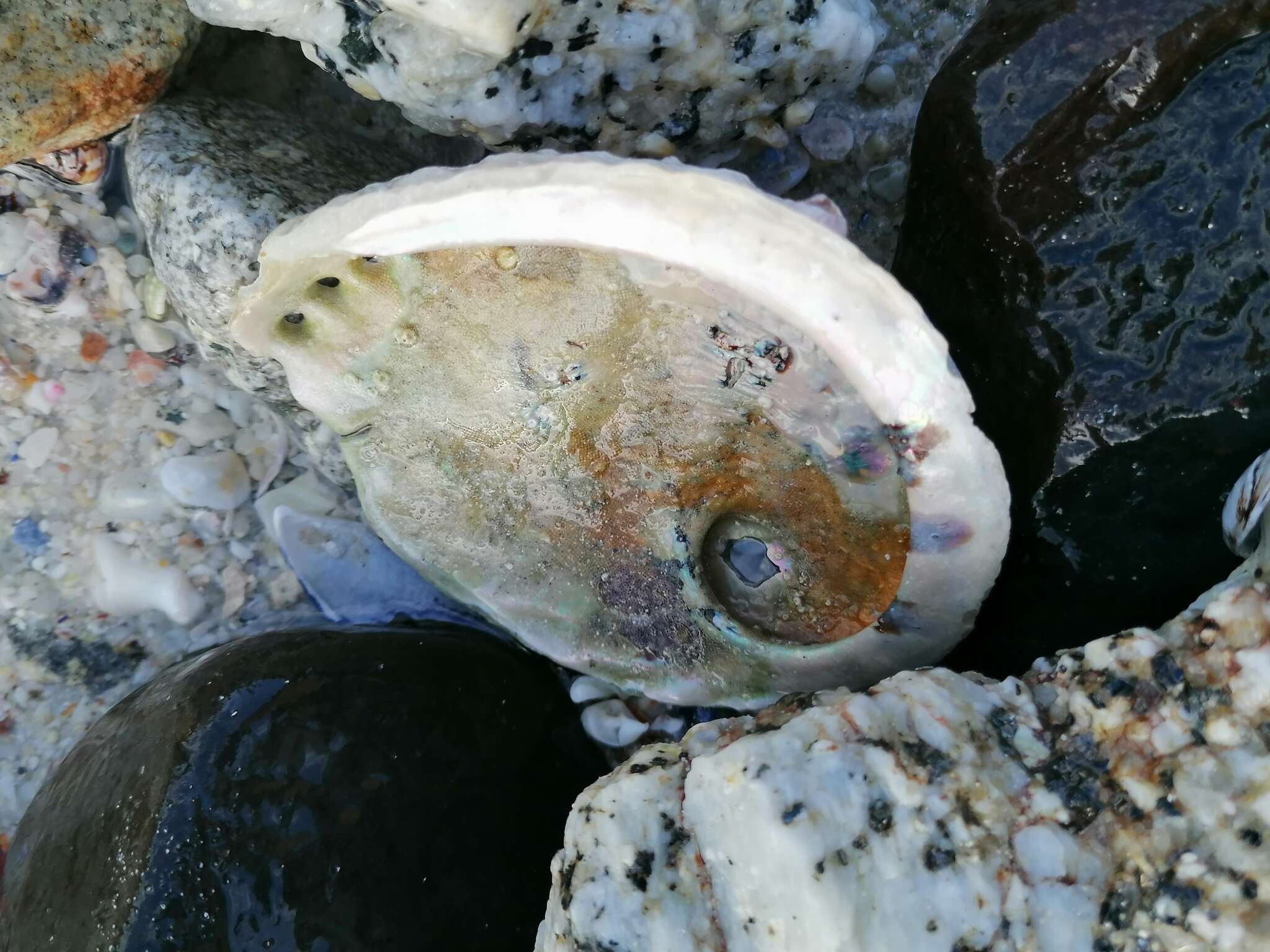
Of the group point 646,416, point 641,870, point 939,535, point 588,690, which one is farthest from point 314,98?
point 641,870

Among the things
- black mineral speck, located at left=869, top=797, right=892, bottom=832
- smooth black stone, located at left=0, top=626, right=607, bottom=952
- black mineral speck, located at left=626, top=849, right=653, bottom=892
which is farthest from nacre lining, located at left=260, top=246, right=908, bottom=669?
black mineral speck, located at left=626, top=849, right=653, bottom=892

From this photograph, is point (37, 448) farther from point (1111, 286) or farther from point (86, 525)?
point (1111, 286)

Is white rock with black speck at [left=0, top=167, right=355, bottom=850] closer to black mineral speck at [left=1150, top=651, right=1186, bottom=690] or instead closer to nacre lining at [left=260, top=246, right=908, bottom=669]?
nacre lining at [left=260, top=246, right=908, bottom=669]

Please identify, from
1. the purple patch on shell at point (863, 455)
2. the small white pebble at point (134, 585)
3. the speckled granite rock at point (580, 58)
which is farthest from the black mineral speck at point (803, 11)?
the small white pebble at point (134, 585)

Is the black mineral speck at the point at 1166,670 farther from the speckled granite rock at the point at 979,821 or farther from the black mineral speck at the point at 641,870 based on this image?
the black mineral speck at the point at 641,870

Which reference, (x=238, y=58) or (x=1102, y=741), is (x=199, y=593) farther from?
(x=1102, y=741)

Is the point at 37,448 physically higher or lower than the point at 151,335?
lower
